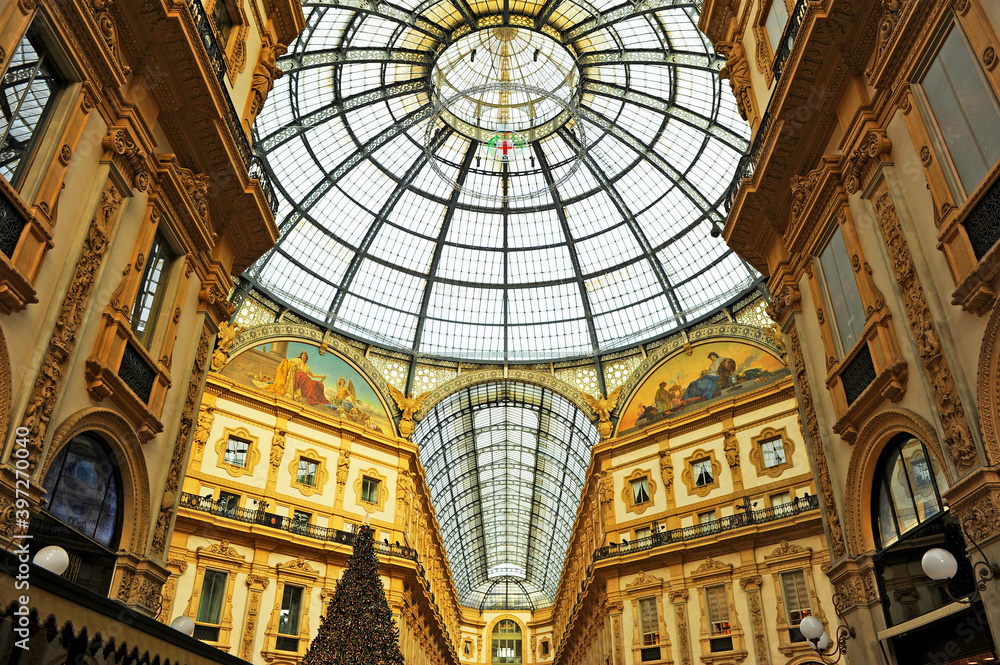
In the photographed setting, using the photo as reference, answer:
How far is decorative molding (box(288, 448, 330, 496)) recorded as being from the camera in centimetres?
3048

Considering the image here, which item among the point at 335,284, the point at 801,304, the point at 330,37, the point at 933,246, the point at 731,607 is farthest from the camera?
the point at 335,284

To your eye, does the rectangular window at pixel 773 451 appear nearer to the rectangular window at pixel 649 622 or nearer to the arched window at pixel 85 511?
the rectangular window at pixel 649 622

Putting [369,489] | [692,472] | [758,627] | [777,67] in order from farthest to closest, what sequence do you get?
[369,489] < [692,472] < [758,627] < [777,67]

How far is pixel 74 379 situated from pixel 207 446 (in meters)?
19.7

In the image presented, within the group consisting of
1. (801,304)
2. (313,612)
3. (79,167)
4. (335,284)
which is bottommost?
(313,612)

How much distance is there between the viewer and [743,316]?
3362cm

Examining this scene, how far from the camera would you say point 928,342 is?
9.77 m

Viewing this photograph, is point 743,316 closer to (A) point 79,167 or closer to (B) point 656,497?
(B) point 656,497

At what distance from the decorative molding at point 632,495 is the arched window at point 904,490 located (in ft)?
68.7

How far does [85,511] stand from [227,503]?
18.4 metres

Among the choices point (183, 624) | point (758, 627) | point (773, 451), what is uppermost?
point (773, 451)

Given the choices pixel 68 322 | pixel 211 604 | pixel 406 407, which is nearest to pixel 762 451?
pixel 406 407

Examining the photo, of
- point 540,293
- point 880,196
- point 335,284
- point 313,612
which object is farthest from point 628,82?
point 313,612

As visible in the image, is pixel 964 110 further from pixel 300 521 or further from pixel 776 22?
pixel 300 521
